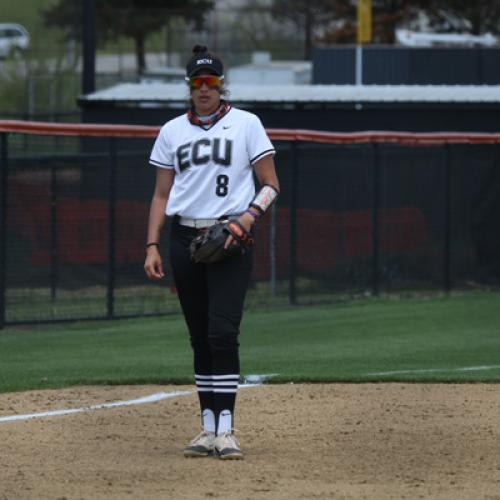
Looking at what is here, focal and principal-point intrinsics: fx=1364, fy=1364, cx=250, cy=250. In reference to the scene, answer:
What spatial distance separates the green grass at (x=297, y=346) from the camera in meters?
9.63

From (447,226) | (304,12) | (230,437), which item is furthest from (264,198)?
(304,12)

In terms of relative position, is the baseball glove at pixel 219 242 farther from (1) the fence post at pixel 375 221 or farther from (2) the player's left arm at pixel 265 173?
(1) the fence post at pixel 375 221

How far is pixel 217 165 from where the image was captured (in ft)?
21.8

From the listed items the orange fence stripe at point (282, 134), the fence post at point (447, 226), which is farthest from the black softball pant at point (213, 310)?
the fence post at point (447, 226)

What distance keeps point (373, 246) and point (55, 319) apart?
4181 mm

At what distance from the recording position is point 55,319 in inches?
516

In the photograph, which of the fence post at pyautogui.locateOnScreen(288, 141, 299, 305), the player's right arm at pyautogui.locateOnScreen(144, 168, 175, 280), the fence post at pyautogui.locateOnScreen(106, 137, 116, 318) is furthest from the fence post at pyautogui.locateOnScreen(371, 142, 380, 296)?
the player's right arm at pyautogui.locateOnScreen(144, 168, 175, 280)

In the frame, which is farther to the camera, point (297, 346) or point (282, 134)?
point (282, 134)

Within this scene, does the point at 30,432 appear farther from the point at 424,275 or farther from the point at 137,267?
the point at 424,275

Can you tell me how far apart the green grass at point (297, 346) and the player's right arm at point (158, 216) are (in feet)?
8.19

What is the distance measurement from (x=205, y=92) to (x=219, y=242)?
0.78 metres

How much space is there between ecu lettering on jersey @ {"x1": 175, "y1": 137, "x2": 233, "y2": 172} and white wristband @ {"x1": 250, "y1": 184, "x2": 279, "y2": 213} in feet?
0.73

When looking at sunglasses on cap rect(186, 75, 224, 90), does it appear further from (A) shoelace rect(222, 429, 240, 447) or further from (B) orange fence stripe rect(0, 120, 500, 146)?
(B) orange fence stripe rect(0, 120, 500, 146)

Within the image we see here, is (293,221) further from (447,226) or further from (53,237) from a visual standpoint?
(53,237)
